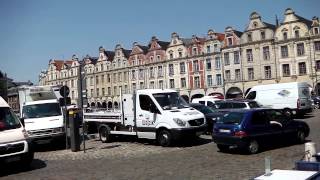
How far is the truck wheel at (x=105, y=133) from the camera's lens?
19.2m

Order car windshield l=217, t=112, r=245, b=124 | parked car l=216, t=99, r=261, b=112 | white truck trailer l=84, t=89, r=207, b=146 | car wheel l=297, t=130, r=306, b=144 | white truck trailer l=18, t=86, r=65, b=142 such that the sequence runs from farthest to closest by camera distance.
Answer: parked car l=216, t=99, r=261, b=112
white truck trailer l=18, t=86, r=65, b=142
white truck trailer l=84, t=89, r=207, b=146
car wheel l=297, t=130, r=306, b=144
car windshield l=217, t=112, r=245, b=124

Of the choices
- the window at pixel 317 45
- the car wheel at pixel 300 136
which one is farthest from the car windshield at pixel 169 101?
the window at pixel 317 45

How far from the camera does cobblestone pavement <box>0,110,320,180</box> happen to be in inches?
418

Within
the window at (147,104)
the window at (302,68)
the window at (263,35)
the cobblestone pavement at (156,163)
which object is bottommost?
the cobblestone pavement at (156,163)

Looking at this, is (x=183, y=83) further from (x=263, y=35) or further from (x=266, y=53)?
(x=263, y=35)

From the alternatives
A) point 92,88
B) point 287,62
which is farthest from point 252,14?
point 92,88

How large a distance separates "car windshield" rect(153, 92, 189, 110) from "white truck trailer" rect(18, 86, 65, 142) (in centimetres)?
458

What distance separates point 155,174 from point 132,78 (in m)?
68.0

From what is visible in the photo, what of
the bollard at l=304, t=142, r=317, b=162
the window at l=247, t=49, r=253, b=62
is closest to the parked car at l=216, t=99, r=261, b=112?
the bollard at l=304, t=142, r=317, b=162

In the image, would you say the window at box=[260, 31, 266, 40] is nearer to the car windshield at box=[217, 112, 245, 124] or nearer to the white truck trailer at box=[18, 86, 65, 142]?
the white truck trailer at box=[18, 86, 65, 142]

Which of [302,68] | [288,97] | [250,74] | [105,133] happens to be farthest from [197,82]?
[105,133]

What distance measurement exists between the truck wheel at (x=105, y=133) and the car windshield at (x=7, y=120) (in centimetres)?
646

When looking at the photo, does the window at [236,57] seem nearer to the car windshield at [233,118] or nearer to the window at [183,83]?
the window at [183,83]

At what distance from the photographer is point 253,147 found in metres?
13.6
